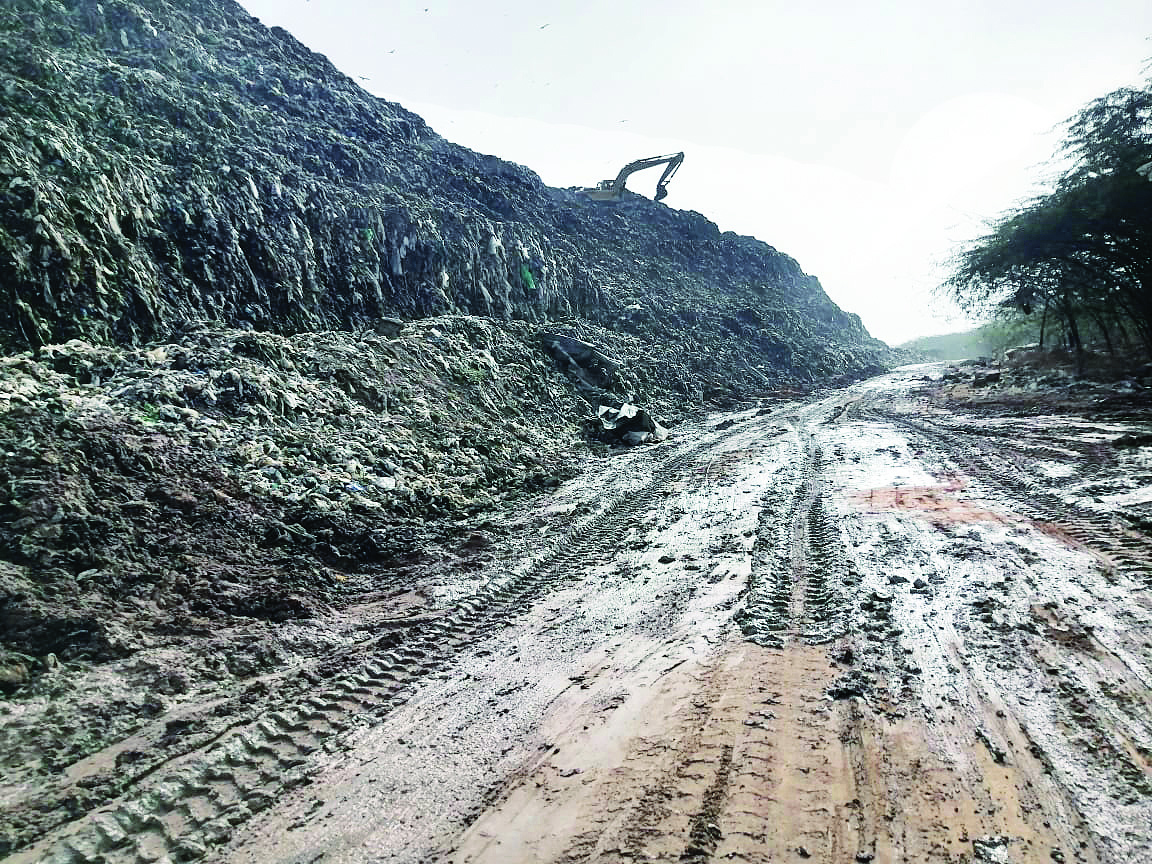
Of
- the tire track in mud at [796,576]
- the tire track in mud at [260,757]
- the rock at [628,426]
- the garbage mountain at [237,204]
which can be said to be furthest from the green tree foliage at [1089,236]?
the tire track in mud at [260,757]

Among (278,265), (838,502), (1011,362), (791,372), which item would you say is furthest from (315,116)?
(1011,362)

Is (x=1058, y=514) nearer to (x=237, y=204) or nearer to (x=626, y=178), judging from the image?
(x=237, y=204)

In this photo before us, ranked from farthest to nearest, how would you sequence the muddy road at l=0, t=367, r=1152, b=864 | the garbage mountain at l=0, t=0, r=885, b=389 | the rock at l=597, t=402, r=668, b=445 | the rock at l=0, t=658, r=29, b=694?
the rock at l=597, t=402, r=668, b=445 < the garbage mountain at l=0, t=0, r=885, b=389 < the rock at l=0, t=658, r=29, b=694 < the muddy road at l=0, t=367, r=1152, b=864

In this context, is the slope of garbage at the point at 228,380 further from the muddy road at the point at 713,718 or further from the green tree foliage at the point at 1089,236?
the green tree foliage at the point at 1089,236

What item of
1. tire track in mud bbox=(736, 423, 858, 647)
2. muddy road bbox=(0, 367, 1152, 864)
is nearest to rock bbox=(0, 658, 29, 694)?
muddy road bbox=(0, 367, 1152, 864)

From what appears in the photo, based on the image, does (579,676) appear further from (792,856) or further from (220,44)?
(220,44)

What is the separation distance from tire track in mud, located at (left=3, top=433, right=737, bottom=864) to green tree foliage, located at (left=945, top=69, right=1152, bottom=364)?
16647 mm

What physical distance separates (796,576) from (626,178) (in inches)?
1375

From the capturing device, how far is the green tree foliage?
13034 mm

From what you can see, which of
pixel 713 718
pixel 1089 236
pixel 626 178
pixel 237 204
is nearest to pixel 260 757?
pixel 713 718

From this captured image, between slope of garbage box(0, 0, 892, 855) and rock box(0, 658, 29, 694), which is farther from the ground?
slope of garbage box(0, 0, 892, 855)

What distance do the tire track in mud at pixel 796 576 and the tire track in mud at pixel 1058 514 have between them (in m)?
1.78

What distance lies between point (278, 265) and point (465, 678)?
9164 mm

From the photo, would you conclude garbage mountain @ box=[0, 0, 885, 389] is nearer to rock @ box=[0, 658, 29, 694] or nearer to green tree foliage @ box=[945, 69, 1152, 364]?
rock @ box=[0, 658, 29, 694]
